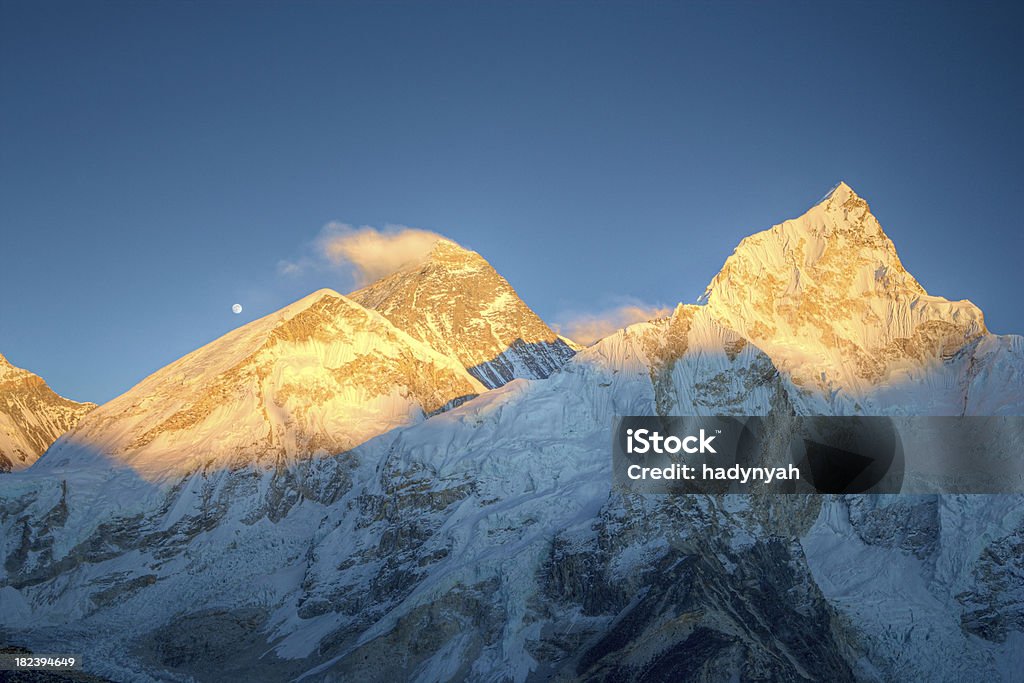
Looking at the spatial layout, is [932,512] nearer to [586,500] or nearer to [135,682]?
[586,500]

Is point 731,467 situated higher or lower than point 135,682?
higher

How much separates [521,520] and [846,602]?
5044 cm

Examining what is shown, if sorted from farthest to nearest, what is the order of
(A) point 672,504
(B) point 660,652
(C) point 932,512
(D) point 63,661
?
(C) point 932,512 < (A) point 672,504 < (B) point 660,652 < (D) point 63,661

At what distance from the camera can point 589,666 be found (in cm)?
15850

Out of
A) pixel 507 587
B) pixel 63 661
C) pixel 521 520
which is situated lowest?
pixel 63 661

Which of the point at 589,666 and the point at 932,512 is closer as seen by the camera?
the point at 589,666

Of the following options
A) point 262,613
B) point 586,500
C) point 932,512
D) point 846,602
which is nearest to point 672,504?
point 586,500

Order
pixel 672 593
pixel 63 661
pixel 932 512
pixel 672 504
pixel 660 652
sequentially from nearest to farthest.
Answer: pixel 63 661
pixel 660 652
pixel 672 593
pixel 672 504
pixel 932 512

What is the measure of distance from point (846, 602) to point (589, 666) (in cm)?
5008

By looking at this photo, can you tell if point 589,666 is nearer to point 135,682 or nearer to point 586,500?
point 586,500

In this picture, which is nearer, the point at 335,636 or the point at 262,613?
the point at 335,636

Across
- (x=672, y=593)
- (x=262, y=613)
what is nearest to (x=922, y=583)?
(x=672, y=593)

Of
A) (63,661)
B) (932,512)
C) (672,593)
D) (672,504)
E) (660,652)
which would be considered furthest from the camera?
(932,512)

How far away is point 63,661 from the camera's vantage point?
129 meters
